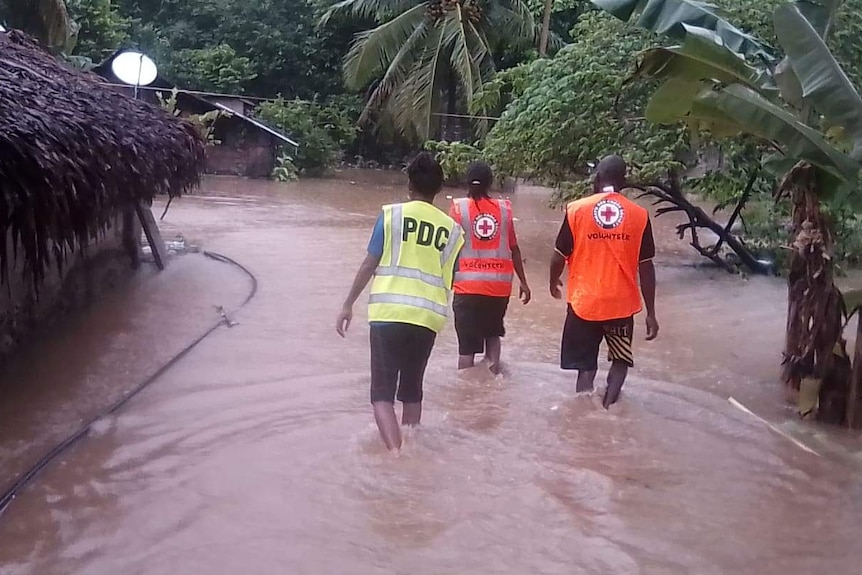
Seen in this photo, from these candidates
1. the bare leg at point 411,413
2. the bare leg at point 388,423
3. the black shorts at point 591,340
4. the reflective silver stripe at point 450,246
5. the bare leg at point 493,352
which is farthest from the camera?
the bare leg at point 493,352

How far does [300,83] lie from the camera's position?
3659 cm

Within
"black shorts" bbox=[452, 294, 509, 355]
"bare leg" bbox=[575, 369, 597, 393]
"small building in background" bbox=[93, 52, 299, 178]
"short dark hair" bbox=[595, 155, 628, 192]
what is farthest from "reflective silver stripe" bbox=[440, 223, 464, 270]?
"small building in background" bbox=[93, 52, 299, 178]

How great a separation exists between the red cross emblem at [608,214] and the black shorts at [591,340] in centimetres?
66

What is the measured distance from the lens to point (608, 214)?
21.4ft

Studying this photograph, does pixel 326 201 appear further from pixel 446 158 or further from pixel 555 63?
pixel 555 63

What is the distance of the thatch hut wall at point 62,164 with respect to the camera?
5820 mm

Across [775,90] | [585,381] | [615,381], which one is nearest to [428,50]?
[775,90]

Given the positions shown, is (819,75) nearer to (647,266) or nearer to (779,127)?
(779,127)

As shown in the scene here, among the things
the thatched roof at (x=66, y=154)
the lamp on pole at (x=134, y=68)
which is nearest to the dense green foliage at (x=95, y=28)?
the lamp on pole at (x=134, y=68)

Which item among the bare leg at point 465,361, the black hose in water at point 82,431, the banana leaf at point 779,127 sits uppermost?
the banana leaf at point 779,127

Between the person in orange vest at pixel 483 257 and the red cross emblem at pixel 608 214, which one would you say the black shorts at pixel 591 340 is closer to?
the red cross emblem at pixel 608 214

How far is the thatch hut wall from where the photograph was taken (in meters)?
5.82

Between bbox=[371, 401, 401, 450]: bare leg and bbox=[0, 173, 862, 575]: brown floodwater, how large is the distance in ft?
0.38

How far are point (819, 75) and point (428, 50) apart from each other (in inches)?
965
